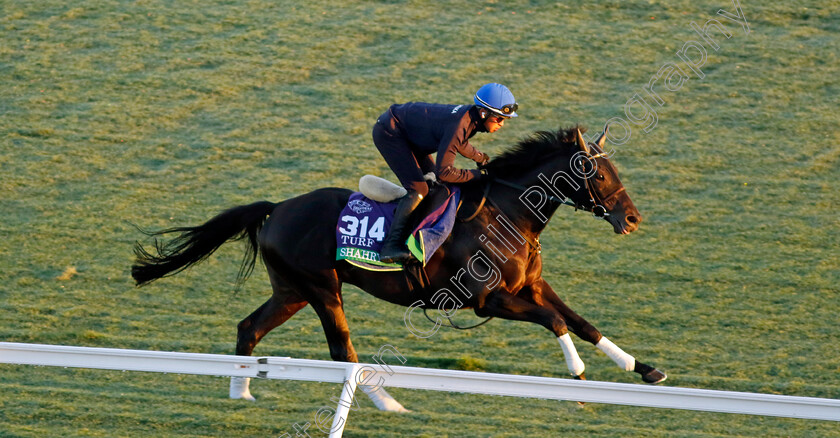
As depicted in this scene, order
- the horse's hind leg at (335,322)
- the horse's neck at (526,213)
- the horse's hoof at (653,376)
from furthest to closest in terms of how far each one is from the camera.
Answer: the horse's hind leg at (335,322) < the horse's neck at (526,213) < the horse's hoof at (653,376)

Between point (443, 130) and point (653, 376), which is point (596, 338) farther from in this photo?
point (443, 130)

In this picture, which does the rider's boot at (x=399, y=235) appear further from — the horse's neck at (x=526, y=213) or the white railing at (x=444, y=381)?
the white railing at (x=444, y=381)

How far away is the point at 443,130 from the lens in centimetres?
515

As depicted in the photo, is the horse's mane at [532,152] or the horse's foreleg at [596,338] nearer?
the horse's foreleg at [596,338]

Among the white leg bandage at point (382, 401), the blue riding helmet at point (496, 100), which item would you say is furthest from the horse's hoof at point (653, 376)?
the blue riding helmet at point (496, 100)

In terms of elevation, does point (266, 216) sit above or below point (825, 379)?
below

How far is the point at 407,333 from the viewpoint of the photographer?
6.66 m

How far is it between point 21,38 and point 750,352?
9.23m

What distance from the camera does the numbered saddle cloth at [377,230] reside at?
16.8 feet

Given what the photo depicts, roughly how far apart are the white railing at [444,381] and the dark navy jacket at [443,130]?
1.31m

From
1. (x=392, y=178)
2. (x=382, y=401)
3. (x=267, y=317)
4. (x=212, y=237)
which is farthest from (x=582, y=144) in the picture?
(x=392, y=178)

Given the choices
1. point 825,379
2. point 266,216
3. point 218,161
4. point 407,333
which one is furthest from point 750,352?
point 218,161

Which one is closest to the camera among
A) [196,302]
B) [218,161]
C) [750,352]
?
[750,352]

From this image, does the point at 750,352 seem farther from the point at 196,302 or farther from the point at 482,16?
the point at 482,16
